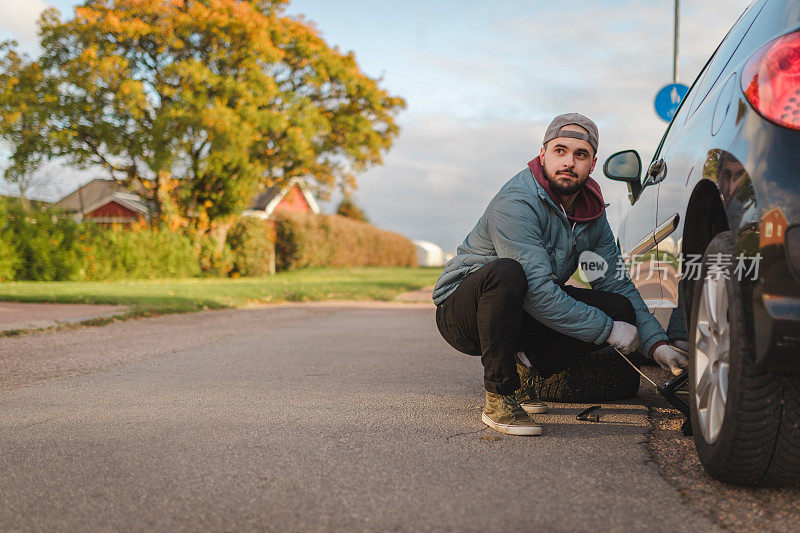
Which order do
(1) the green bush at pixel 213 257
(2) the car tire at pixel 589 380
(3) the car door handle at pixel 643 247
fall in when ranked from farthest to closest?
(1) the green bush at pixel 213 257 < (2) the car tire at pixel 589 380 < (3) the car door handle at pixel 643 247

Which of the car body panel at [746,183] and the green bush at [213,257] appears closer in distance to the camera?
the car body panel at [746,183]

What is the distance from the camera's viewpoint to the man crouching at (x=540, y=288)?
2990 millimetres

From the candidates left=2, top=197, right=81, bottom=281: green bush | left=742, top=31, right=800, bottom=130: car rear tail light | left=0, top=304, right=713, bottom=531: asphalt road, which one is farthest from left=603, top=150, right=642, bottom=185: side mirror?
left=2, top=197, right=81, bottom=281: green bush

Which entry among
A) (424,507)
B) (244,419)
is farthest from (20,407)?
(424,507)

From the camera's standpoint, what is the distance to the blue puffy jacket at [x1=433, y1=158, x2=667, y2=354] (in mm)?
2980

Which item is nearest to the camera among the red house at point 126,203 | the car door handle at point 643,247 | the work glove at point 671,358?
the work glove at point 671,358

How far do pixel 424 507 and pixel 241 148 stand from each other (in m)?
20.0

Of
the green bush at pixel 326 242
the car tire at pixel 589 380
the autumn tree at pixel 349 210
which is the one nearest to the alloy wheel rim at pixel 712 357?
the car tire at pixel 589 380

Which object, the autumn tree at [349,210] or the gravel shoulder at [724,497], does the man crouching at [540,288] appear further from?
the autumn tree at [349,210]

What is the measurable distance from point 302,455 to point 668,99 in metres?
8.47

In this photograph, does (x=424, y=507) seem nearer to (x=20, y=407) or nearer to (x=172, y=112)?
(x=20, y=407)

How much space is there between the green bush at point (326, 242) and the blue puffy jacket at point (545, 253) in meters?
23.5

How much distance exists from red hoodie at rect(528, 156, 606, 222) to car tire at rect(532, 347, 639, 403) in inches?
31.3

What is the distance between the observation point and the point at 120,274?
18.2 m
